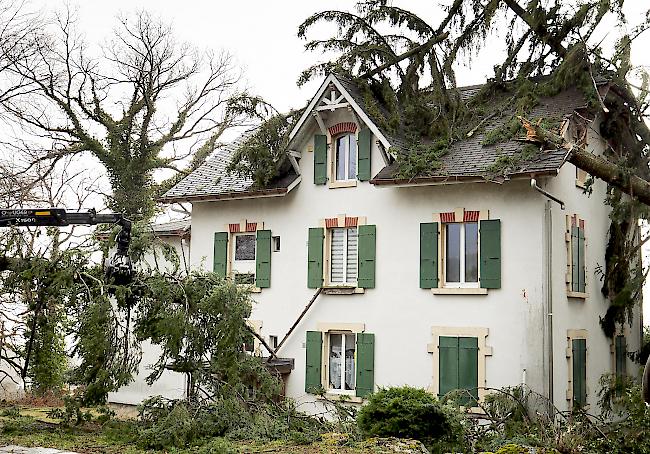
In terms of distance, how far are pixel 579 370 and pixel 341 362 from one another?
520 cm

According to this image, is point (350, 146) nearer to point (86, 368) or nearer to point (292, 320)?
point (292, 320)

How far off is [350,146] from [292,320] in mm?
4315

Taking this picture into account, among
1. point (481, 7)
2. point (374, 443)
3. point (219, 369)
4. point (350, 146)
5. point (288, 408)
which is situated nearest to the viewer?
point (374, 443)

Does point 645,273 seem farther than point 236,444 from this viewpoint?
Yes

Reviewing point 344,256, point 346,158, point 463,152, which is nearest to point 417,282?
point 344,256

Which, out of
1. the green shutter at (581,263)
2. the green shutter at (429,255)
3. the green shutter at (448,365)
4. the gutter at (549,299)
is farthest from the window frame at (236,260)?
the green shutter at (581,263)

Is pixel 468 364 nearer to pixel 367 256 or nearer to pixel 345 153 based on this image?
pixel 367 256

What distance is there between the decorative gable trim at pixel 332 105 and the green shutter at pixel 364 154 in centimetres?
38

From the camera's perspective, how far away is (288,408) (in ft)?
46.2

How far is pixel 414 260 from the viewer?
1773cm

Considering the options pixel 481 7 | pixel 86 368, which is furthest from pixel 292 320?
pixel 481 7

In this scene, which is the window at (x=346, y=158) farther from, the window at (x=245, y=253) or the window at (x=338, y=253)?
the window at (x=245, y=253)

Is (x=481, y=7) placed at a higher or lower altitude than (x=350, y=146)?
higher

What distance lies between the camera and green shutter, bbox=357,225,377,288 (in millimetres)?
18172
